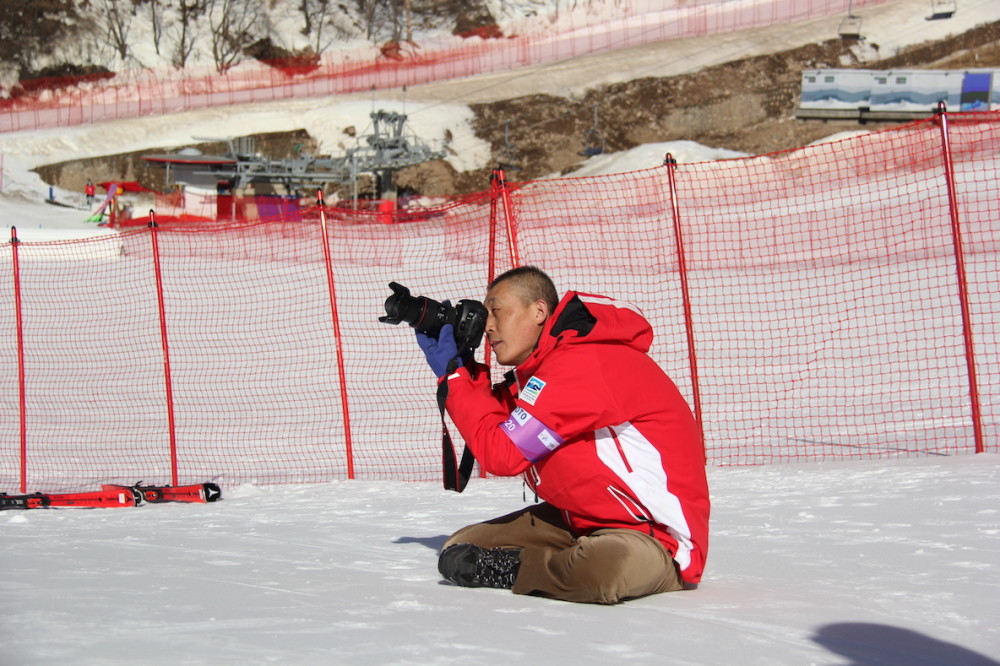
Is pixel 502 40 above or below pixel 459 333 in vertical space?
above

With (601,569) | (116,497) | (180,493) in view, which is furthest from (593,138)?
(601,569)

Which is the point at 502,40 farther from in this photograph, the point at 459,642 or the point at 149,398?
the point at 459,642

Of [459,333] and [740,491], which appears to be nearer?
[459,333]

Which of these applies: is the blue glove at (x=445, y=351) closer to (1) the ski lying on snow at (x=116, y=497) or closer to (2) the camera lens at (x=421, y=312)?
(2) the camera lens at (x=421, y=312)

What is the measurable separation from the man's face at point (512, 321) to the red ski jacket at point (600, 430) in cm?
6

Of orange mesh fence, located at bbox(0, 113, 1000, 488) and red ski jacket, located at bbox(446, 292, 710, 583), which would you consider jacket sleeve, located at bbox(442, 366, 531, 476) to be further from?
Result: orange mesh fence, located at bbox(0, 113, 1000, 488)

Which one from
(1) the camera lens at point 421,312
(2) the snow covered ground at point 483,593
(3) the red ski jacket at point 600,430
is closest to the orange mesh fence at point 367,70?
(2) the snow covered ground at point 483,593

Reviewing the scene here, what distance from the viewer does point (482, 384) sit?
3371mm

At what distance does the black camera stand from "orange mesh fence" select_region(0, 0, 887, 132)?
40.6 meters

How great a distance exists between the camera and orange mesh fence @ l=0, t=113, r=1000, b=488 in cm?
770

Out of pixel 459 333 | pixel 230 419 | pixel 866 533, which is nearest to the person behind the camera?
pixel 459 333

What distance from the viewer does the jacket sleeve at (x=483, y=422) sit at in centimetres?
308

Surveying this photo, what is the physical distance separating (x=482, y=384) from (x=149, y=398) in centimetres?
816

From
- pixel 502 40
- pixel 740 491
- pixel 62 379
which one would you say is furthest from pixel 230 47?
pixel 740 491
